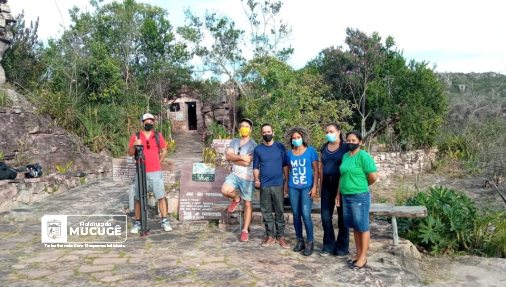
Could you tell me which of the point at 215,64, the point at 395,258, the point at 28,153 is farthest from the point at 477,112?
the point at 28,153

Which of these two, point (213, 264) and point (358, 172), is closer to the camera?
point (358, 172)

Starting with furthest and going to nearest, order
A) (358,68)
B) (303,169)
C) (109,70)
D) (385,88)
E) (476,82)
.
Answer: (476,82) < (358,68) < (385,88) < (109,70) < (303,169)

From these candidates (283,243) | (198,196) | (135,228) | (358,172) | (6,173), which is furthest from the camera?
(6,173)

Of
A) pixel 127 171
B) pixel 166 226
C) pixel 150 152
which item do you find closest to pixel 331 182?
pixel 150 152

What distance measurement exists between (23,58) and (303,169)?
44.9 feet

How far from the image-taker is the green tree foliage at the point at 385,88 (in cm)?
1503

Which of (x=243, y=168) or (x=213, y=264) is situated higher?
(x=243, y=168)

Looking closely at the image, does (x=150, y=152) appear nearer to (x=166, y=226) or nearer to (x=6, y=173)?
(x=166, y=226)

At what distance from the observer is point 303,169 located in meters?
4.74

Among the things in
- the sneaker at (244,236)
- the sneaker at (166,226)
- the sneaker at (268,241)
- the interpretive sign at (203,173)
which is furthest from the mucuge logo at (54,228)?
the sneaker at (268,241)

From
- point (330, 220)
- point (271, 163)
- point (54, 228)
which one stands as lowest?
point (54, 228)

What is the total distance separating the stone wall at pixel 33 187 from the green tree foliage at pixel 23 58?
5827mm

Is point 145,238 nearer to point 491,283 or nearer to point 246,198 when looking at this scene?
point 246,198

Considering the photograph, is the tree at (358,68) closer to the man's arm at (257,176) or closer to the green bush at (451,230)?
the green bush at (451,230)
